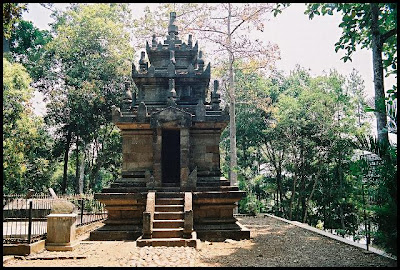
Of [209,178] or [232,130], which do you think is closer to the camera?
[209,178]

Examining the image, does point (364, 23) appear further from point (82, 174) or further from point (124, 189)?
point (82, 174)

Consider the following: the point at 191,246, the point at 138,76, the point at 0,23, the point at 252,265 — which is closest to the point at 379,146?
the point at 252,265

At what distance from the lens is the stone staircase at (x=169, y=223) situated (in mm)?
9047

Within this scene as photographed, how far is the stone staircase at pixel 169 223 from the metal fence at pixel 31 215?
248 cm

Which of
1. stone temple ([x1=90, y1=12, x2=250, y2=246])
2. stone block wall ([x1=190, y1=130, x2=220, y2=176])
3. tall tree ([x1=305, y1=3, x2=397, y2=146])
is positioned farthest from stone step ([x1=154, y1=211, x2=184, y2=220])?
tall tree ([x1=305, y1=3, x2=397, y2=146])

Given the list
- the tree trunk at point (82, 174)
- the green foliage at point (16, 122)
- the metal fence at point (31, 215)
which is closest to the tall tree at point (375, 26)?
the metal fence at point (31, 215)

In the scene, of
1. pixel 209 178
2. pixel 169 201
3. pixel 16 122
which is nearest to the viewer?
pixel 169 201

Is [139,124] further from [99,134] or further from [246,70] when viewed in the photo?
[99,134]

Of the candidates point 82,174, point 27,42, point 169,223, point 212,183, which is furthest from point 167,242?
point 27,42

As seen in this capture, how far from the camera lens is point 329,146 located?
20.8 m

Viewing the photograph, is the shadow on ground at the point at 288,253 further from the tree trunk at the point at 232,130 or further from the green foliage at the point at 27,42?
the green foliage at the point at 27,42

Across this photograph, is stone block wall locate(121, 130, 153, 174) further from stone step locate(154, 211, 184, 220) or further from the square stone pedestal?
the square stone pedestal

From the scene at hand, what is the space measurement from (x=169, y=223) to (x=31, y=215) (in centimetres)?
356

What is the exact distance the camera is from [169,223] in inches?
388
